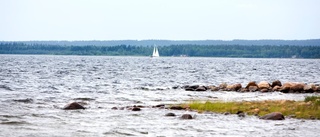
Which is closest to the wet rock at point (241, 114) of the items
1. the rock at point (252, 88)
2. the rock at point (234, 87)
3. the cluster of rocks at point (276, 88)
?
the cluster of rocks at point (276, 88)

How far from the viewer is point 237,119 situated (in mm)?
26766

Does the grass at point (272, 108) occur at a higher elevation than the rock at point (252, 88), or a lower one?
higher

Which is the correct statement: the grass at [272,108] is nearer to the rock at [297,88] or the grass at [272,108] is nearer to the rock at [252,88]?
the rock at [297,88]

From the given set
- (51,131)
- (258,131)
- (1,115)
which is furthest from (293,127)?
(1,115)

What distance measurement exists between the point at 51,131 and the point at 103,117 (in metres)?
5.47

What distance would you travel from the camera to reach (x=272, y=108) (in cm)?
2934

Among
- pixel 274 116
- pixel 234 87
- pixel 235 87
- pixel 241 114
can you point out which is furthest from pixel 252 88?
pixel 274 116

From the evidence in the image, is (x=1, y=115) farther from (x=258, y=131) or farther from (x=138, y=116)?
(x=258, y=131)

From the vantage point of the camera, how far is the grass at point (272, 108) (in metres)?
27.3

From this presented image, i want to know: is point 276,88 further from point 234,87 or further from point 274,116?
point 274,116

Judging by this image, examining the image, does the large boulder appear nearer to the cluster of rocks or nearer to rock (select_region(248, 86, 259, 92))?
the cluster of rocks

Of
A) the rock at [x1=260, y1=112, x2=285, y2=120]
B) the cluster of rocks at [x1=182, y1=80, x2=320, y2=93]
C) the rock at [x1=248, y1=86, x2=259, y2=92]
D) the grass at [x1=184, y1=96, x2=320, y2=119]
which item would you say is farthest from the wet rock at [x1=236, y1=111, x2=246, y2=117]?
the rock at [x1=248, y1=86, x2=259, y2=92]

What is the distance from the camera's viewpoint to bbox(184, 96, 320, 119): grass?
89.7 feet

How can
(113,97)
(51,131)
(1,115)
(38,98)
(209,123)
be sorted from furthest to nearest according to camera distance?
(113,97) → (38,98) → (1,115) → (209,123) → (51,131)
